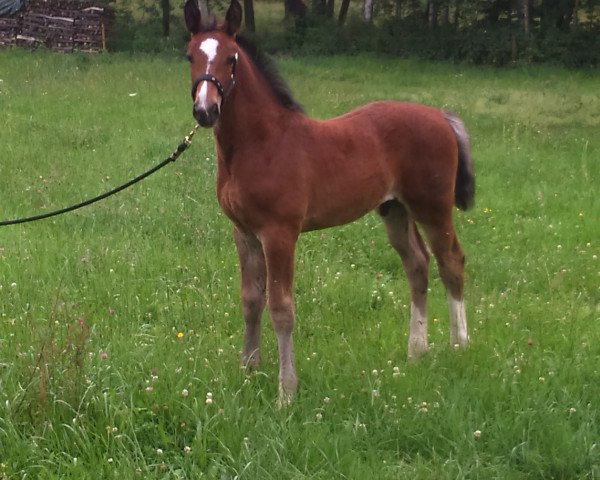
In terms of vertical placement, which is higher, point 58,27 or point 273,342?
point 58,27

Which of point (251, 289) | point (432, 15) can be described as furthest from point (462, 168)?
point (432, 15)

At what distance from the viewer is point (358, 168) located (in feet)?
14.4

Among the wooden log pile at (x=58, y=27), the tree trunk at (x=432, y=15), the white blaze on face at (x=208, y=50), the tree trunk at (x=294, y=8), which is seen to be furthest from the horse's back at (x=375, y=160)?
the tree trunk at (x=294, y=8)

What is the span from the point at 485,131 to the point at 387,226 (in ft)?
29.5

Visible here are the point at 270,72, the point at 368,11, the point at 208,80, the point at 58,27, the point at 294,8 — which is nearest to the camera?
the point at 208,80

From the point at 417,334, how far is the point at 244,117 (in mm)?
1885

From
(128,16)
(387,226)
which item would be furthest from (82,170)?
(128,16)

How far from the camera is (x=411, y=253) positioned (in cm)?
505

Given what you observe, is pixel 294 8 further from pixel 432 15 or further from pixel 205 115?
pixel 205 115

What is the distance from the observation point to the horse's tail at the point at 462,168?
16.5 ft

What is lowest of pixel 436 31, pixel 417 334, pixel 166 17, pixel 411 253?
pixel 417 334

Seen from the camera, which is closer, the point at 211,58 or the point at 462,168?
the point at 211,58

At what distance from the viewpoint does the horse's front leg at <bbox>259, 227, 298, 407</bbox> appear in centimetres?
404

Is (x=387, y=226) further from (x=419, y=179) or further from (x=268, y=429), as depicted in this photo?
(x=268, y=429)
